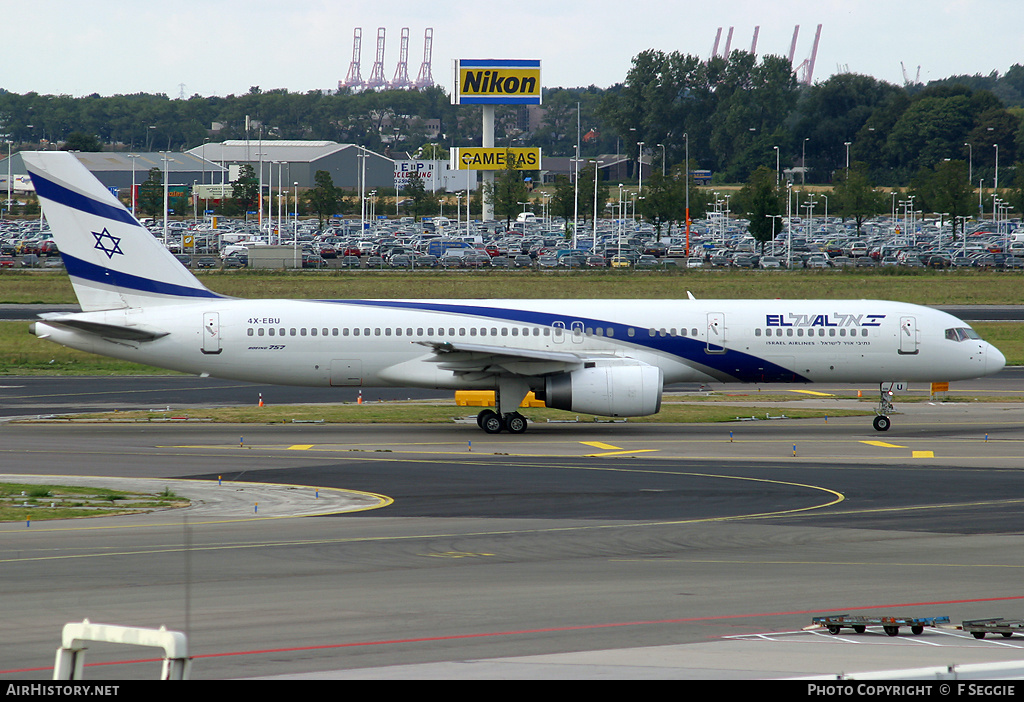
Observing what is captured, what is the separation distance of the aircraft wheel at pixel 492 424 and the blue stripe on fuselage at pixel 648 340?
124 inches

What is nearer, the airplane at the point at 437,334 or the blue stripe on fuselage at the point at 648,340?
the airplane at the point at 437,334

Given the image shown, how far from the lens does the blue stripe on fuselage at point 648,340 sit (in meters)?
34.9

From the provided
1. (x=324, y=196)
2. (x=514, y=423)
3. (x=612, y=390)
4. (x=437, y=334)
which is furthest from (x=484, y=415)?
(x=324, y=196)

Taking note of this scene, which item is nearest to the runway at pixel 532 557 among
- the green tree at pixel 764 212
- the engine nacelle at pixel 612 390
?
Answer: the engine nacelle at pixel 612 390

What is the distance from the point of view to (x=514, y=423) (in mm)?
34406

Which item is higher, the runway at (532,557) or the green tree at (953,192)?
the green tree at (953,192)

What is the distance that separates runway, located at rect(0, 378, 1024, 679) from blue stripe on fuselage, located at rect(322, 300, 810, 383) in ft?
10.3

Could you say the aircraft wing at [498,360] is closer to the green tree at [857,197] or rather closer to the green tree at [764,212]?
the green tree at [764,212]

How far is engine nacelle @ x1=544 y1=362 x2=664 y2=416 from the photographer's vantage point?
3281cm

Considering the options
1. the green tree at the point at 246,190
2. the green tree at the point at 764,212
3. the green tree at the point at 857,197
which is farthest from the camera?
the green tree at the point at 246,190


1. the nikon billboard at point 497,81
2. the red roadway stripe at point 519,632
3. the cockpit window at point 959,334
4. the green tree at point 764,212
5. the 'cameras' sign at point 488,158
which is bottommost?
the red roadway stripe at point 519,632

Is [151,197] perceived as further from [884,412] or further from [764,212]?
[884,412]

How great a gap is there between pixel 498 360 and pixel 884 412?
12.6 metres
